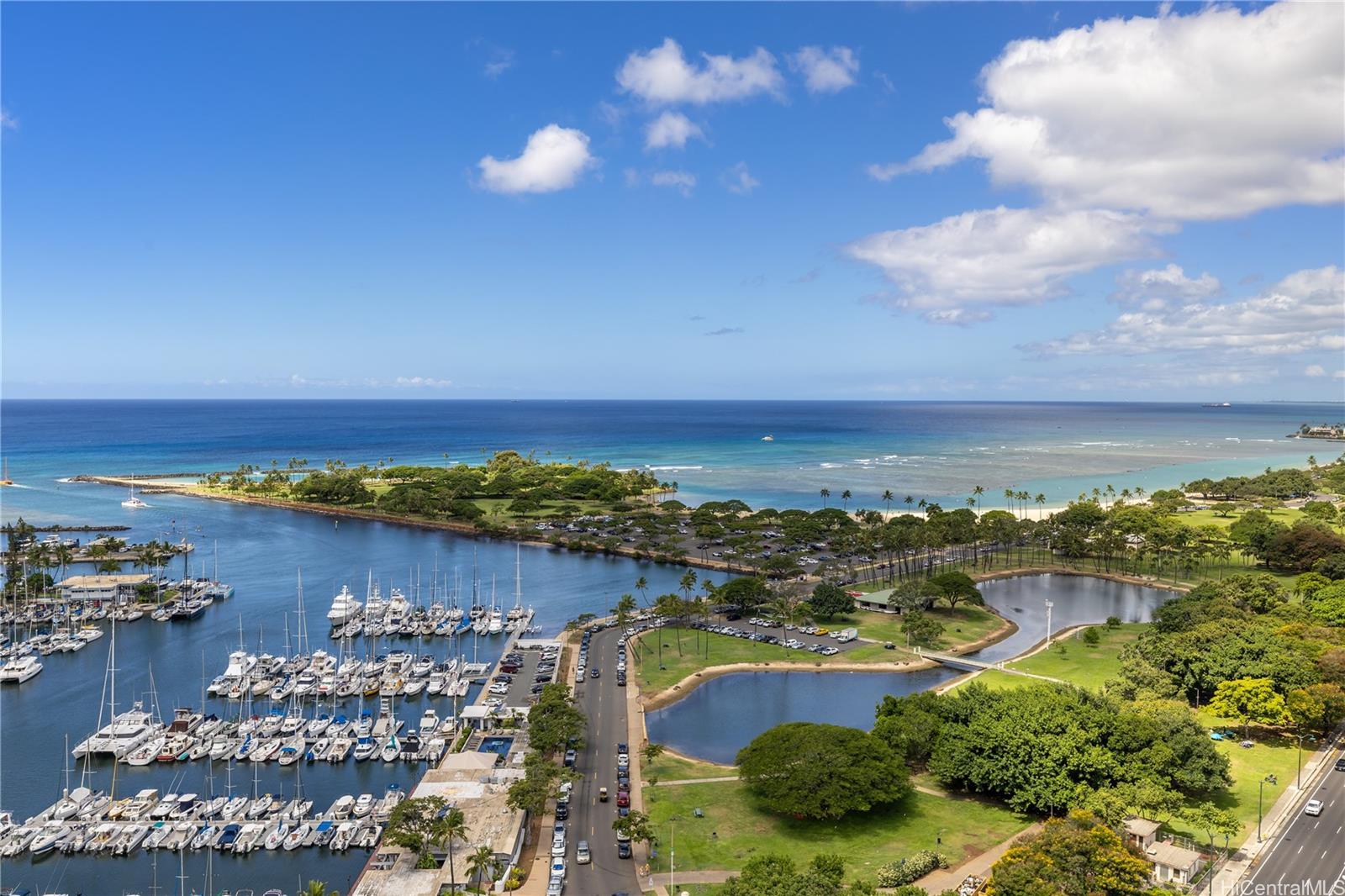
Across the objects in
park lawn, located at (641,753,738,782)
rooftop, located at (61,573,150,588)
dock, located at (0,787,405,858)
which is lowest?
dock, located at (0,787,405,858)

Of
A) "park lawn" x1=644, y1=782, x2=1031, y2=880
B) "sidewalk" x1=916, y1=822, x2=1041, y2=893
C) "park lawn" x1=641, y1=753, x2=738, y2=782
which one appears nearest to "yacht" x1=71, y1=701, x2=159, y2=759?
"park lawn" x1=641, y1=753, x2=738, y2=782

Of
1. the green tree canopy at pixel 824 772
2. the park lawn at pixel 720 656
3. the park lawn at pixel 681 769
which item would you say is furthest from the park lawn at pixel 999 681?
the park lawn at pixel 681 769

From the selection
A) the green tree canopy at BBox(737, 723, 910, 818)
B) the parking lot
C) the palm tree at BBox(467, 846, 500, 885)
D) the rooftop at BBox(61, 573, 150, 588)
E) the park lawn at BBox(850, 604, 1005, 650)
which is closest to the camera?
the palm tree at BBox(467, 846, 500, 885)

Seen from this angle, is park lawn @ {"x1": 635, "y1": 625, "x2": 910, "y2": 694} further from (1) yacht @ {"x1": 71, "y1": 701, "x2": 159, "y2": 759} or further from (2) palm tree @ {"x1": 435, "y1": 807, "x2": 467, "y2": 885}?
(1) yacht @ {"x1": 71, "y1": 701, "x2": 159, "y2": 759}

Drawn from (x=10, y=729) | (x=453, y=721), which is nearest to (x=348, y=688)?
(x=453, y=721)

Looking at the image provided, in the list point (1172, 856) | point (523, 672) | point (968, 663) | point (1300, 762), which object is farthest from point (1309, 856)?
point (523, 672)

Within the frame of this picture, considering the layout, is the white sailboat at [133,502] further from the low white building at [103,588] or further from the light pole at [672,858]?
the light pole at [672,858]

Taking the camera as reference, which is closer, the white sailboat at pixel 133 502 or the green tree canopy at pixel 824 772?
the green tree canopy at pixel 824 772
